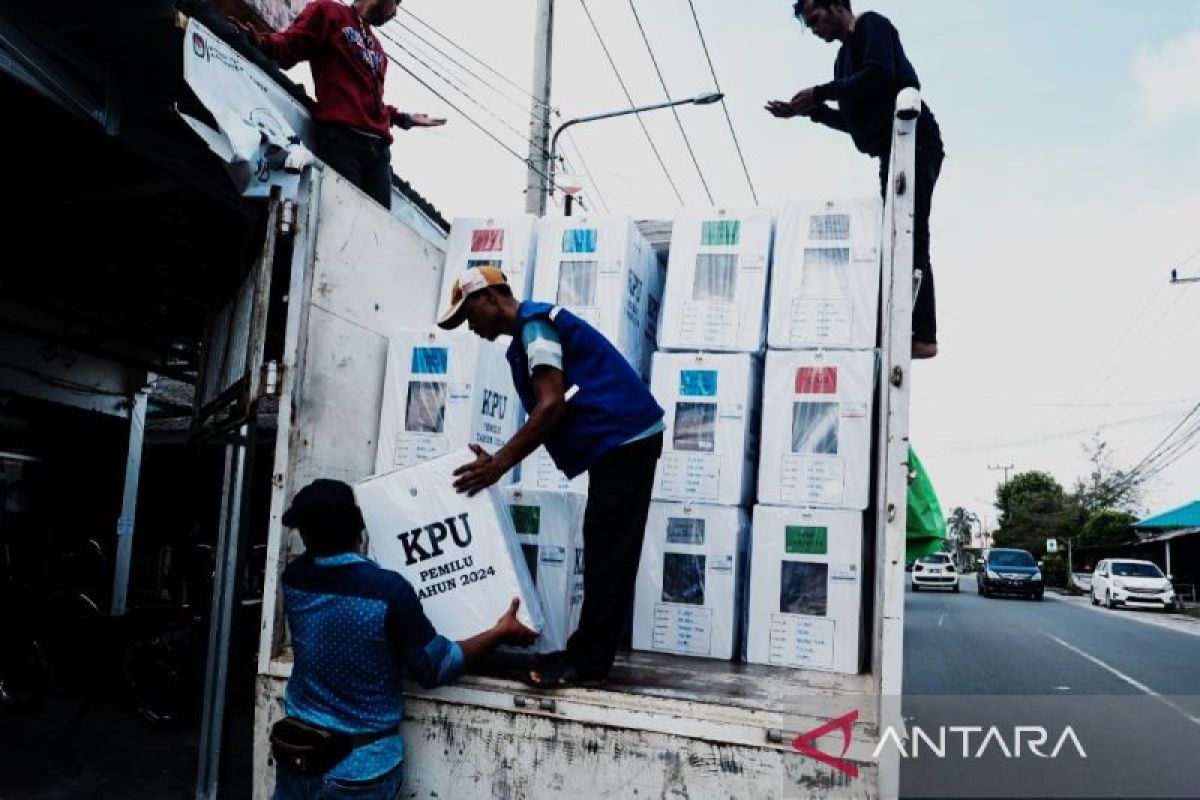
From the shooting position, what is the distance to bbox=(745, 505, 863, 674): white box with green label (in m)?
2.99

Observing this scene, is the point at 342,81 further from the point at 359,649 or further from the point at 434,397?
the point at 359,649

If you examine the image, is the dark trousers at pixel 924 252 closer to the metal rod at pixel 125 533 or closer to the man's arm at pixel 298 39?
the man's arm at pixel 298 39

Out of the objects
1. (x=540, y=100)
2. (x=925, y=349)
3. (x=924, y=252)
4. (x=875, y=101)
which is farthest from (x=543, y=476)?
(x=540, y=100)

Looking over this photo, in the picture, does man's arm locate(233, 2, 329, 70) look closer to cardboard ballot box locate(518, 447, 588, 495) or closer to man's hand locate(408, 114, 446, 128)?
man's hand locate(408, 114, 446, 128)

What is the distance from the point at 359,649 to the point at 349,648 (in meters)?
0.03

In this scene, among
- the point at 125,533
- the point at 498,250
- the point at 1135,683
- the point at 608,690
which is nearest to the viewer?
the point at 608,690

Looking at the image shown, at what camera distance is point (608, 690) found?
2438 millimetres

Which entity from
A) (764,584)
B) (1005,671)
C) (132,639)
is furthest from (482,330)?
(1005,671)

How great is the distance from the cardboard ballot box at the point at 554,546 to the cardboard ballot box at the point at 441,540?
0.43 m

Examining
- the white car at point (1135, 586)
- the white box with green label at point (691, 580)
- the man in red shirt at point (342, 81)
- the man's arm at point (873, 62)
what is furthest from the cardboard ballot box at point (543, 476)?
the white car at point (1135, 586)

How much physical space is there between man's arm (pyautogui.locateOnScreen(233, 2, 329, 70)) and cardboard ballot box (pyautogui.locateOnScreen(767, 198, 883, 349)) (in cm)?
237

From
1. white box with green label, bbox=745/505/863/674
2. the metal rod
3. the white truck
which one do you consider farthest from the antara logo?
the metal rod

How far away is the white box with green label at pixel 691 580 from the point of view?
3.19 m

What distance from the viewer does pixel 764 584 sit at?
313cm
